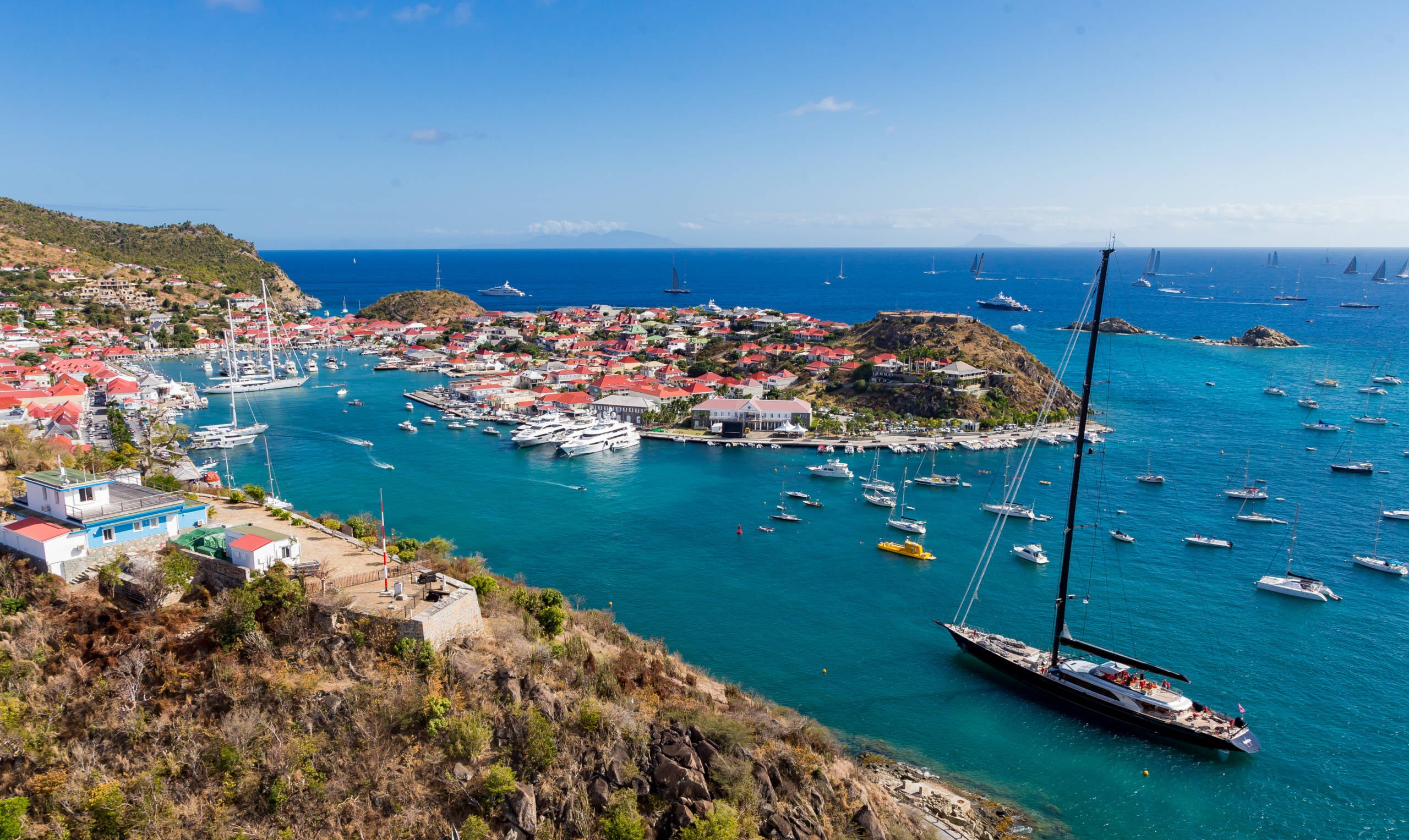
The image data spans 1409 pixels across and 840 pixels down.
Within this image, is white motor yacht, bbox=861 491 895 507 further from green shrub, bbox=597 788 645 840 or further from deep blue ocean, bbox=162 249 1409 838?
green shrub, bbox=597 788 645 840

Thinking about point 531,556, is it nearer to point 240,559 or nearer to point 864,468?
point 240,559

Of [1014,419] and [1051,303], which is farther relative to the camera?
[1051,303]

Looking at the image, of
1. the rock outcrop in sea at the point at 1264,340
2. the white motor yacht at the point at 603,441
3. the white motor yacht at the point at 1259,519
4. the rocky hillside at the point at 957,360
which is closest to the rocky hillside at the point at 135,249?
the white motor yacht at the point at 603,441

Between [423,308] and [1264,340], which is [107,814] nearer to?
[423,308]

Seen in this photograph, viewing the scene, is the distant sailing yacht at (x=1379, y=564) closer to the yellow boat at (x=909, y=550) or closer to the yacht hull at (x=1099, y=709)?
the yacht hull at (x=1099, y=709)

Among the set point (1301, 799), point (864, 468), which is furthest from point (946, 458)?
point (1301, 799)

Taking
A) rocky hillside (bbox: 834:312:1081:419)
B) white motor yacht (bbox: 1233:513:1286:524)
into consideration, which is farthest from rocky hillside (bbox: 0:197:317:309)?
white motor yacht (bbox: 1233:513:1286:524)

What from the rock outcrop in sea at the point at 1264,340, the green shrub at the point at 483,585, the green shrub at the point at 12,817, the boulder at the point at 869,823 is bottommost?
the boulder at the point at 869,823
